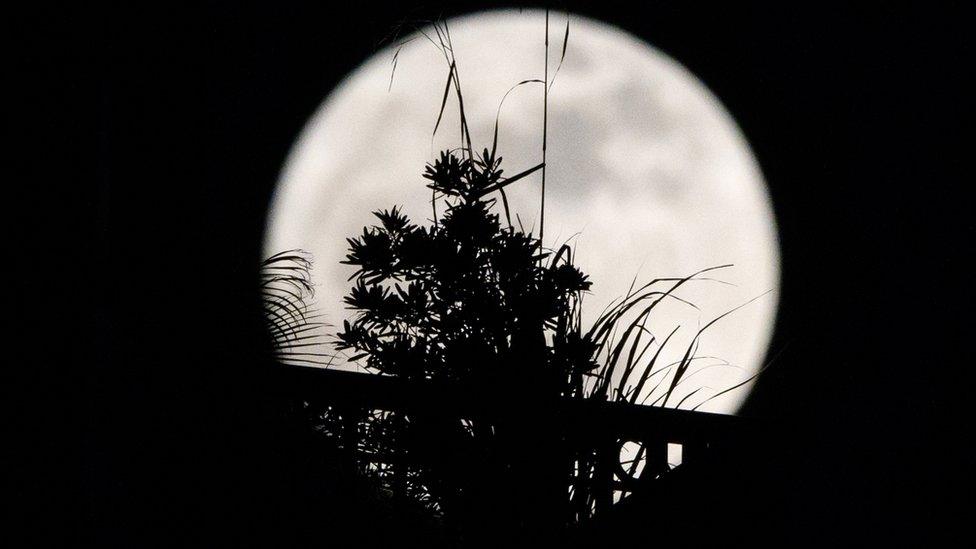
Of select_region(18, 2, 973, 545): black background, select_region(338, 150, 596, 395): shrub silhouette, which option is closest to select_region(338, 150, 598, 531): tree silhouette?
select_region(338, 150, 596, 395): shrub silhouette

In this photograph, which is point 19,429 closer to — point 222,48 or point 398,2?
point 222,48

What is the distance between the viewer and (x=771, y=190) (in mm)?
3049

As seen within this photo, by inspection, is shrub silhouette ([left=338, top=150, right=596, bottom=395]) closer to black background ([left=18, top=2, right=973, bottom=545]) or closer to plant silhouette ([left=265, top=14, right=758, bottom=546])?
plant silhouette ([left=265, top=14, right=758, bottom=546])

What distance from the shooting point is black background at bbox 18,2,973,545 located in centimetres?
145

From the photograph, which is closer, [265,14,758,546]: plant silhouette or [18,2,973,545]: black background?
[265,14,758,546]: plant silhouette

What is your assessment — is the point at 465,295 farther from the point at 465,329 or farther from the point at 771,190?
the point at 771,190

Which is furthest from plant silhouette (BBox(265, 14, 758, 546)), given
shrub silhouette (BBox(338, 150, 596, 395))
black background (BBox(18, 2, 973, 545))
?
black background (BBox(18, 2, 973, 545))

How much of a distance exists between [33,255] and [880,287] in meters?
3.06

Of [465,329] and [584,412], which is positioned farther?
[465,329]

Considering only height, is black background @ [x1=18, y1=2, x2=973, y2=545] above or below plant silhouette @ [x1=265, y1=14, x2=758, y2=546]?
above

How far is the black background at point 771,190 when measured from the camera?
145cm

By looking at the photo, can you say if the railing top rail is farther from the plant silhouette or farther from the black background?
the black background

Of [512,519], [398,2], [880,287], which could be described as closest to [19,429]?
[512,519]

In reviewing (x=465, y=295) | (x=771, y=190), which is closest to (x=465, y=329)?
(x=465, y=295)
